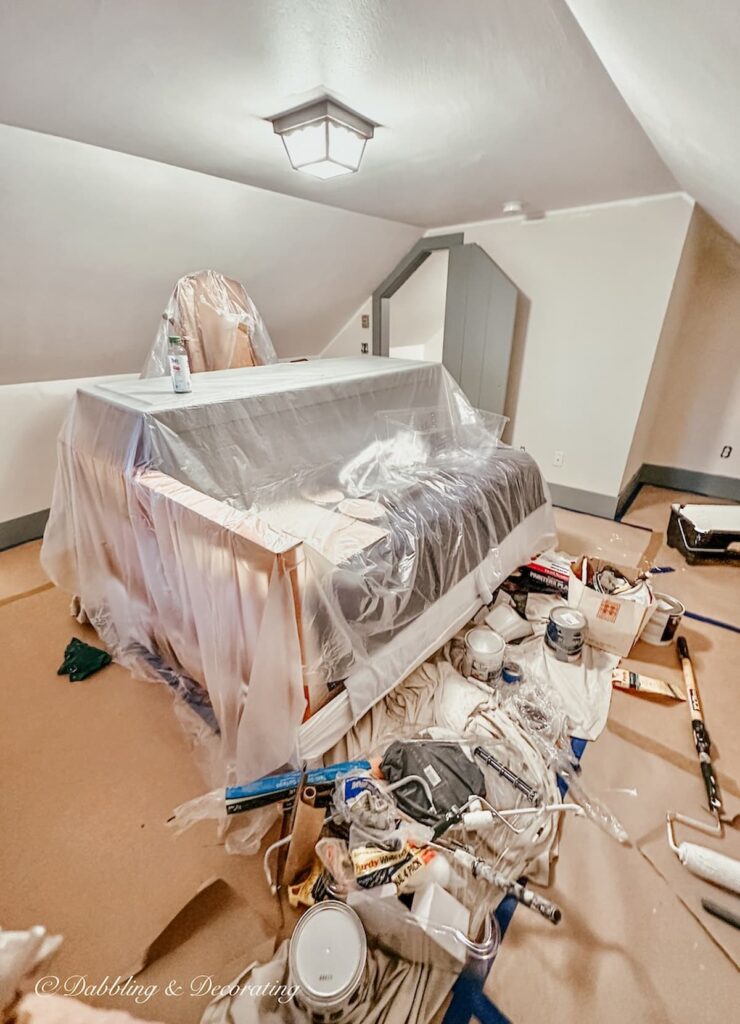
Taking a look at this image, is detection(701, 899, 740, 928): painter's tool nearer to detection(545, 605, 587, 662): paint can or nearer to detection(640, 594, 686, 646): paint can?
detection(545, 605, 587, 662): paint can

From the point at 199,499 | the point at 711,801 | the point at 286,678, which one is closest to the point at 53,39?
the point at 199,499

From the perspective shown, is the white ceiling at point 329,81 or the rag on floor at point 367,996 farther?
the white ceiling at point 329,81

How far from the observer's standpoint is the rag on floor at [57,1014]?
2.09 feet

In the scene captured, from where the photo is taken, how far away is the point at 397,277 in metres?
3.37

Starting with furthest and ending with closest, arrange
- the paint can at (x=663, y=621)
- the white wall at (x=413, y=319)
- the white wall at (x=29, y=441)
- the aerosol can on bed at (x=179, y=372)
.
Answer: the white wall at (x=413, y=319) → the white wall at (x=29, y=441) → the paint can at (x=663, y=621) → the aerosol can on bed at (x=179, y=372)

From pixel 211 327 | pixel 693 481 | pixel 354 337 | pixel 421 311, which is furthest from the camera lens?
pixel 421 311

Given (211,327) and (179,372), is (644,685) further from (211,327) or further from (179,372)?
(211,327)

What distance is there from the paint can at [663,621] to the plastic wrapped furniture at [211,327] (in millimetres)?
2250

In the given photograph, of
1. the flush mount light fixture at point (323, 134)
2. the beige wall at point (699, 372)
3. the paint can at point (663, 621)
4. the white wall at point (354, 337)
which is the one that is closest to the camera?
the flush mount light fixture at point (323, 134)

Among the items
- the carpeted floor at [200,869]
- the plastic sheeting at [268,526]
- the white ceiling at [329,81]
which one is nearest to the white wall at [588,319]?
the white ceiling at [329,81]

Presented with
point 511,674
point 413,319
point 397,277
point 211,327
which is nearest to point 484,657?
point 511,674

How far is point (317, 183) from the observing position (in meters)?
2.03

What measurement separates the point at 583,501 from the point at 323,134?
8.32ft

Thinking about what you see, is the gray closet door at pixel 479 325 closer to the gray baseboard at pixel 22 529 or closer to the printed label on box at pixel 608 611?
the printed label on box at pixel 608 611
